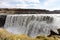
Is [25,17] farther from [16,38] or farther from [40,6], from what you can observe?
[16,38]

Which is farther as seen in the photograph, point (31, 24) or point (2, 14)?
point (2, 14)

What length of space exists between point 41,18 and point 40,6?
158cm

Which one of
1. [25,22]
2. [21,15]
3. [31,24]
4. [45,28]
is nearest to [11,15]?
[21,15]

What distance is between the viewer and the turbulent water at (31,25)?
20.4 ft

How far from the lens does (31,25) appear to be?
6.77 metres

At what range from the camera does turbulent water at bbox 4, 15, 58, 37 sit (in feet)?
20.4

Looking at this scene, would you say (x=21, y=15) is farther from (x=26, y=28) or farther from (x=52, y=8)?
(x=52, y=8)

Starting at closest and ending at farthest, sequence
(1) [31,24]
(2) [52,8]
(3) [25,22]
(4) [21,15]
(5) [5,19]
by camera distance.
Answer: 1. (2) [52,8]
2. (1) [31,24]
3. (3) [25,22]
4. (4) [21,15]
5. (5) [5,19]

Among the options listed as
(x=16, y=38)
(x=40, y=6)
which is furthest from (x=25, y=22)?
(x=16, y=38)

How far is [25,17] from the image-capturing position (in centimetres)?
762

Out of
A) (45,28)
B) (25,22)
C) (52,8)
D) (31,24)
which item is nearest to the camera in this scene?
(52,8)

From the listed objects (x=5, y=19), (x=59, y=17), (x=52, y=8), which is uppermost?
(x=52, y=8)

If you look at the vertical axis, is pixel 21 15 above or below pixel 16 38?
below

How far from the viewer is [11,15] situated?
8.12 meters
